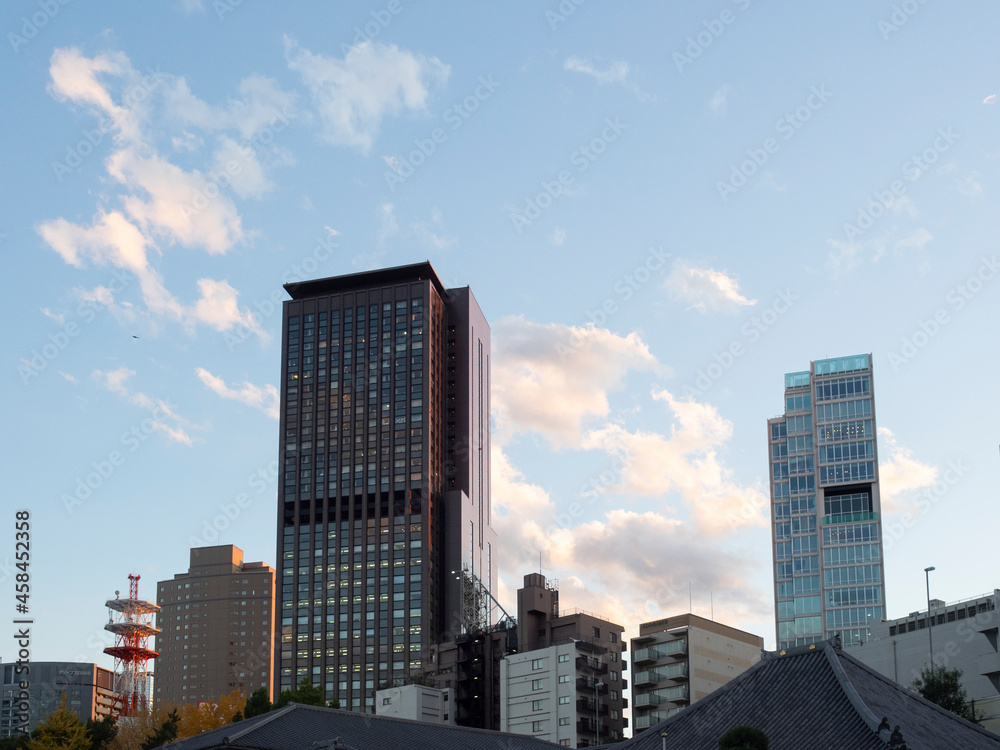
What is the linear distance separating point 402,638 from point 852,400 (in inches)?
3376

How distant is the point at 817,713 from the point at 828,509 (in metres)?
104

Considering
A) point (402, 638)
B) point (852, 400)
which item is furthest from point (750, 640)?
point (402, 638)

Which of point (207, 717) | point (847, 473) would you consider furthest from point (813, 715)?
point (847, 473)

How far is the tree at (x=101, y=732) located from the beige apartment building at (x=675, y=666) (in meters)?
54.5

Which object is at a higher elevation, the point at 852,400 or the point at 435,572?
the point at 852,400

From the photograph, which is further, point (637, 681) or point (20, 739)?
point (637, 681)

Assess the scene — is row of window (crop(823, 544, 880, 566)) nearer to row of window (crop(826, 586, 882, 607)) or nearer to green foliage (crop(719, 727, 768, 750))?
row of window (crop(826, 586, 882, 607))

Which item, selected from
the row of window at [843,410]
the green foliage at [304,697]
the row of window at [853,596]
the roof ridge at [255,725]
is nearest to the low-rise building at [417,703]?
the green foliage at [304,697]

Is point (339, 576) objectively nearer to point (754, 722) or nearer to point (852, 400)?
point (852, 400)

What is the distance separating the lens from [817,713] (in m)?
41.9

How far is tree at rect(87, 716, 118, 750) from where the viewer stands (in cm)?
9688

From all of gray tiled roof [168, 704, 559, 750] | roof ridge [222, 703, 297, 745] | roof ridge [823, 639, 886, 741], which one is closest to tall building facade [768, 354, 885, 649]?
gray tiled roof [168, 704, 559, 750]

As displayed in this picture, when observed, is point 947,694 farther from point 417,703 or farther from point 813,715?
point 417,703

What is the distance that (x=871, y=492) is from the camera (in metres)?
139
